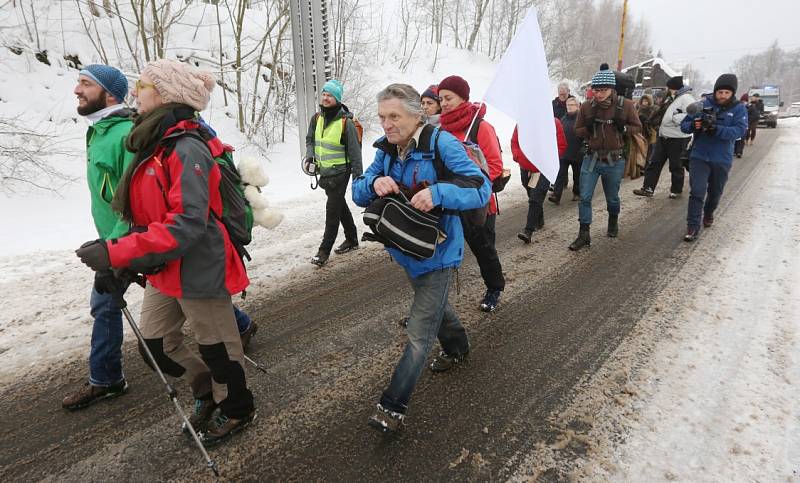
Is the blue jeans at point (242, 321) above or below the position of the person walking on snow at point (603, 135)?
below

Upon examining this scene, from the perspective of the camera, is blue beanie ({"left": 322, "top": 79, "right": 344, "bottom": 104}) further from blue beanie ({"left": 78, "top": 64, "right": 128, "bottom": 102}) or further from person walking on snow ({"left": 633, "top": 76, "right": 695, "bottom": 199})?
person walking on snow ({"left": 633, "top": 76, "right": 695, "bottom": 199})

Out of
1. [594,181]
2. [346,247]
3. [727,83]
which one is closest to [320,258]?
[346,247]

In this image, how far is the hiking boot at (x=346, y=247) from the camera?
5.66 meters

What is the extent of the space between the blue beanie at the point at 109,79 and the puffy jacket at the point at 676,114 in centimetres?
866

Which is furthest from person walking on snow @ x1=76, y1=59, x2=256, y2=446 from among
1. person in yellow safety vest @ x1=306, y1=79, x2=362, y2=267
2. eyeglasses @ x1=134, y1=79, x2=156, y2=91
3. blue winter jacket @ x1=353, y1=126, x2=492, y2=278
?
person in yellow safety vest @ x1=306, y1=79, x2=362, y2=267

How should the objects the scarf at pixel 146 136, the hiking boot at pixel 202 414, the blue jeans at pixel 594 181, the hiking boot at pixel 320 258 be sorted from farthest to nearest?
the blue jeans at pixel 594 181
the hiking boot at pixel 320 258
the hiking boot at pixel 202 414
the scarf at pixel 146 136

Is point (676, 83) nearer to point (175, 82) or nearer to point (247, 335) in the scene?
point (247, 335)

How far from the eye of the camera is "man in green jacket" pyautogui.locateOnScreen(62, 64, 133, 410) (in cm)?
244

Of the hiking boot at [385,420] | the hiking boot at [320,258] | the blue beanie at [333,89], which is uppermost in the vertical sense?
the blue beanie at [333,89]

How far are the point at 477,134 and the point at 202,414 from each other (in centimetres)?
301

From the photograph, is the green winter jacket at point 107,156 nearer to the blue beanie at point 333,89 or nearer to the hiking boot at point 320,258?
the blue beanie at point 333,89

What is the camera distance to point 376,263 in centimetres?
527

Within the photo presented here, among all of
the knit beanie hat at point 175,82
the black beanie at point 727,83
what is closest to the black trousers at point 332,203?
the knit beanie hat at point 175,82

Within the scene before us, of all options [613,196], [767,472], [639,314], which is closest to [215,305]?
[767,472]
